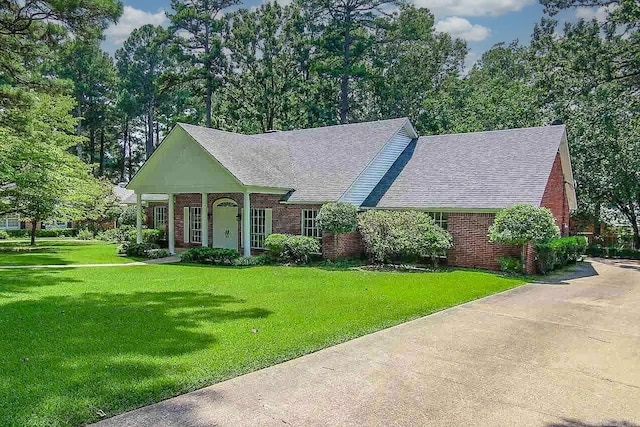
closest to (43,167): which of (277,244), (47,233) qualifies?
(277,244)

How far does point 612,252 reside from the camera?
25.6m

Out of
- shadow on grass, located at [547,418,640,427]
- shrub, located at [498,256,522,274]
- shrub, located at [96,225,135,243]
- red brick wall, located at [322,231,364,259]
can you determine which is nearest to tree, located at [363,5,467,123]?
red brick wall, located at [322,231,364,259]

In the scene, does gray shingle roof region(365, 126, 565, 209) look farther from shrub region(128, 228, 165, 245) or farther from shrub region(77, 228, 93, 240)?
shrub region(77, 228, 93, 240)

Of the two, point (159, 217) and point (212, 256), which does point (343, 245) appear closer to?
point (212, 256)

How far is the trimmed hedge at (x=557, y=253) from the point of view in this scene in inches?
635

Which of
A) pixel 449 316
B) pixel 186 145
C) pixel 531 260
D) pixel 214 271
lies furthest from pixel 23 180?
pixel 531 260

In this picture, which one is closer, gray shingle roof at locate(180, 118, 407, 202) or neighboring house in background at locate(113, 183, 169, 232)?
gray shingle roof at locate(180, 118, 407, 202)

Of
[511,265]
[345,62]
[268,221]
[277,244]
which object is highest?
[345,62]

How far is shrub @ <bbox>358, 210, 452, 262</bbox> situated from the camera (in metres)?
16.9

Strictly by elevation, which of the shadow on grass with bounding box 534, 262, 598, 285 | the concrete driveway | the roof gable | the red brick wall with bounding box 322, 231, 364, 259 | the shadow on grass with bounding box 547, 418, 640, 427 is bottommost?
the shadow on grass with bounding box 547, 418, 640, 427

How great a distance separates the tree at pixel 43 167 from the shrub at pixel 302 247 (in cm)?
1052

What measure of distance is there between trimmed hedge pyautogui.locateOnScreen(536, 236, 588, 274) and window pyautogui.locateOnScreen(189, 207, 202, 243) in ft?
49.8

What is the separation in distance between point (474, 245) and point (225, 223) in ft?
36.2

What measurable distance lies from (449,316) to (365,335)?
2474mm
